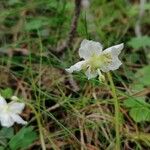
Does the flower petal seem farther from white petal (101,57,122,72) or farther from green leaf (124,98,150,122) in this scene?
green leaf (124,98,150,122)

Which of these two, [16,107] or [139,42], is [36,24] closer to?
[139,42]

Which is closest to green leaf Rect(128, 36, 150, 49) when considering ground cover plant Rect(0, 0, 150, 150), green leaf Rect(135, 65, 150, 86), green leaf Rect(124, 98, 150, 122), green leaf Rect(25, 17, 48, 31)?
ground cover plant Rect(0, 0, 150, 150)

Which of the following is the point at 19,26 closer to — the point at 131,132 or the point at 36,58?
the point at 36,58

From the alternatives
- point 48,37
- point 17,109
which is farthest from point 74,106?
point 48,37

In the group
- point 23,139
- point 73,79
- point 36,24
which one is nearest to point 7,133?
point 23,139

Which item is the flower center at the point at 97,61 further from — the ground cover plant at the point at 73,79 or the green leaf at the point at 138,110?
the green leaf at the point at 138,110

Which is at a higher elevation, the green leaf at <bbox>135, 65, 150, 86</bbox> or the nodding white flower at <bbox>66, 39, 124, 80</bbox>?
the nodding white flower at <bbox>66, 39, 124, 80</bbox>
